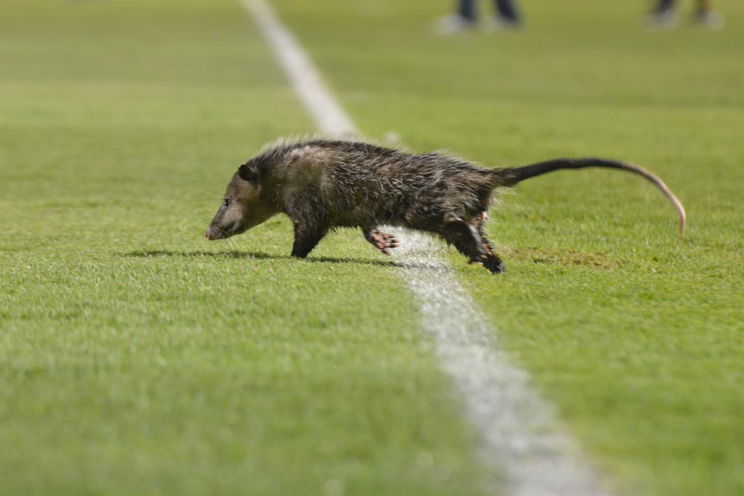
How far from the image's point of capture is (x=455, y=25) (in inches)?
1038

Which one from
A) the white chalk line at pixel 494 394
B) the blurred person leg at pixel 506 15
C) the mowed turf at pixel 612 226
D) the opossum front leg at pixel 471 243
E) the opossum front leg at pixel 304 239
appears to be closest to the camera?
the white chalk line at pixel 494 394

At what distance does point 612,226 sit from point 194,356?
386 cm

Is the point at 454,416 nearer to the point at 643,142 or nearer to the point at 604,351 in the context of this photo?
the point at 604,351

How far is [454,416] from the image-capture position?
3994 mm

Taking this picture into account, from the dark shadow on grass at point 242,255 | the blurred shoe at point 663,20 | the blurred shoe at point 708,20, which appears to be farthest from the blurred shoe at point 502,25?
the dark shadow on grass at point 242,255

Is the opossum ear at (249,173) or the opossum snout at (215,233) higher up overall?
the opossum ear at (249,173)

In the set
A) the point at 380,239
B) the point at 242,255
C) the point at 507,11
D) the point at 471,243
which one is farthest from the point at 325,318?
the point at 507,11

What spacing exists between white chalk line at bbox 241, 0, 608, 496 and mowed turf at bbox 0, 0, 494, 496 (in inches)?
3.4

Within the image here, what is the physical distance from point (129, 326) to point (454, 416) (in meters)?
1.57

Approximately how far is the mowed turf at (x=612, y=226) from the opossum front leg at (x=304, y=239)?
28.3 inches

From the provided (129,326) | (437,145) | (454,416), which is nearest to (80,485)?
(454,416)

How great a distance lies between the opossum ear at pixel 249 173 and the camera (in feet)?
23.1

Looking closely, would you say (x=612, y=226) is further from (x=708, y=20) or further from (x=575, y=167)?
(x=708, y=20)

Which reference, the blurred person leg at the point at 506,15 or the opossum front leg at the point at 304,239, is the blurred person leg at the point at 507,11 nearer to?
the blurred person leg at the point at 506,15
